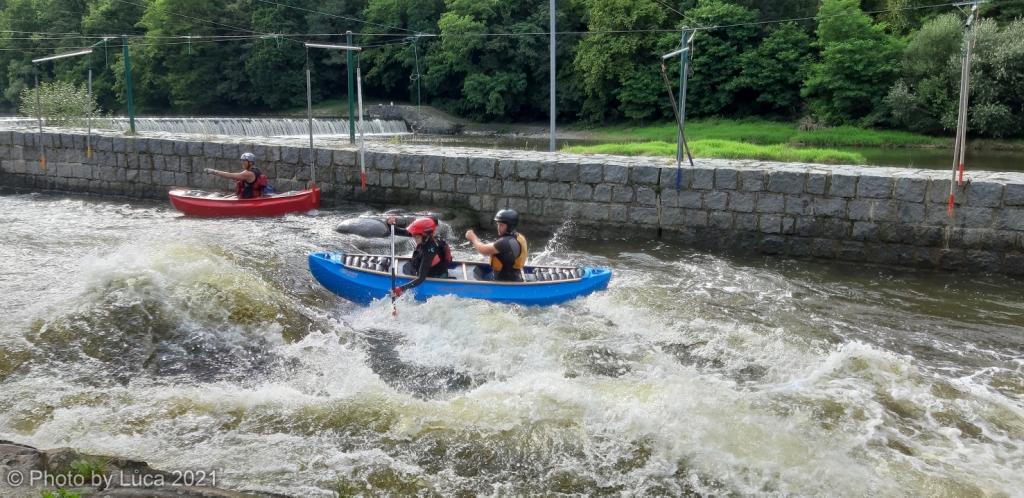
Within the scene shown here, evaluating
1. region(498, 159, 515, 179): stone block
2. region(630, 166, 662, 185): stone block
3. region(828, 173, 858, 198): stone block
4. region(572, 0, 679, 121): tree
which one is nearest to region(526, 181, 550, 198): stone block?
region(498, 159, 515, 179): stone block

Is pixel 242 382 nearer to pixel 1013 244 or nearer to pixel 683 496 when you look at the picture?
pixel 683 496

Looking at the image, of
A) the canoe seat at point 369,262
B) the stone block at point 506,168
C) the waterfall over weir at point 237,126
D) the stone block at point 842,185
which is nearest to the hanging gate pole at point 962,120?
the stone block at point 842,185

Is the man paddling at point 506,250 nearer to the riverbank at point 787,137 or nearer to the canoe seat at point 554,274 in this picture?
the canoe seat at point 554,274

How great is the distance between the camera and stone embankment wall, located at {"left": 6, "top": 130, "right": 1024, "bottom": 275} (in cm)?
1073

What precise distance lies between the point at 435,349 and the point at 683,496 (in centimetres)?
334

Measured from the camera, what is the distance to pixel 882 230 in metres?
11.2

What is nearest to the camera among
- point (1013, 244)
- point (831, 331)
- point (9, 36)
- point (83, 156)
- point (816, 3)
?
point (831, 331)

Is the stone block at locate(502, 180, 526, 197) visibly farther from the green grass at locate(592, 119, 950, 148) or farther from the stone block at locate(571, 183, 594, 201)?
the green grass at locate(592, 119, 950, 148)

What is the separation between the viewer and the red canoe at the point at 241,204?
13.6 meters

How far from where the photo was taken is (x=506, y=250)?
28.3ft

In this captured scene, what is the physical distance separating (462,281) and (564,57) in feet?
129

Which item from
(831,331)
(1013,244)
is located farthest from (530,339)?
(1013,244)

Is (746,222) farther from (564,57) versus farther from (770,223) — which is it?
(564,57)

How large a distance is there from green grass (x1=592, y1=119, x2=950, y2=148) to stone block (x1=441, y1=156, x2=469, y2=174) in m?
Answer: 22.8
